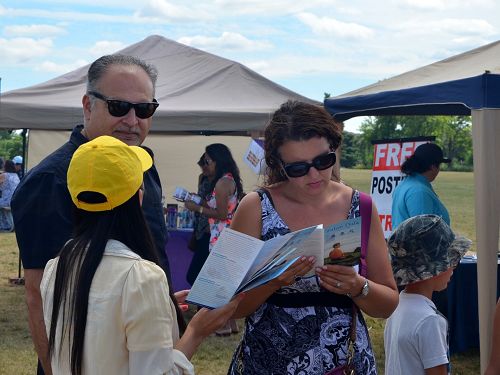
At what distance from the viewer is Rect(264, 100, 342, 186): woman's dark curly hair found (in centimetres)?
254

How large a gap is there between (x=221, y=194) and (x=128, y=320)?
225 inches

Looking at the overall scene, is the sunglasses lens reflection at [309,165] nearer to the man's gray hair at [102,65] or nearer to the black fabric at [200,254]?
the man's gray hair at [102,65]

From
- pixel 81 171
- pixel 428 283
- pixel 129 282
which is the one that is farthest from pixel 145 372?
pixel 428 283

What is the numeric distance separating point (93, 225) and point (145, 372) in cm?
42

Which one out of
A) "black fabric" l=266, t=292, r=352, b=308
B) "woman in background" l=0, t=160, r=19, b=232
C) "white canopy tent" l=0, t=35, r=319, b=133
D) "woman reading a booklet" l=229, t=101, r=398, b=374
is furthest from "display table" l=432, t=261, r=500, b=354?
"woman in background" l=0, t=160, r=19, b=232

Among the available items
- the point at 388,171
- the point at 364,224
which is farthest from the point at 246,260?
the point at 388,171

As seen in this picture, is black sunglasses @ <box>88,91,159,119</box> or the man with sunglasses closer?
the man with sunglasses

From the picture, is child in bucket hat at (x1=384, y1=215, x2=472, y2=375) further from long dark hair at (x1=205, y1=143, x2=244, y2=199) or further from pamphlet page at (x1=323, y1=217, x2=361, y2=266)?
long dark hair at (x1=205, y1=143, x2=244, y2=199)

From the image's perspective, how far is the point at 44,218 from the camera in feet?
7.57

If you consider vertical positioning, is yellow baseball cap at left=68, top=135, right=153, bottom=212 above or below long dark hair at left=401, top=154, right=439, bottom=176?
above

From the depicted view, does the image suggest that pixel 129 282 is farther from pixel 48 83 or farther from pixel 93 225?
pixel 48 83

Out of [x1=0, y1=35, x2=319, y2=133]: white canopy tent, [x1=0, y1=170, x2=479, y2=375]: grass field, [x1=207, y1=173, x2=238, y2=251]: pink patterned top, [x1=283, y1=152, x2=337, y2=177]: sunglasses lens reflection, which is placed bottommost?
[x1=0, y1=170, x2=479, y2=375]: grass field

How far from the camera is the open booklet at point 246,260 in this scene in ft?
6.93

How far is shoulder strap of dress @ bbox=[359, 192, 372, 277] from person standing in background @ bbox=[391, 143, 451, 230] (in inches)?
159
